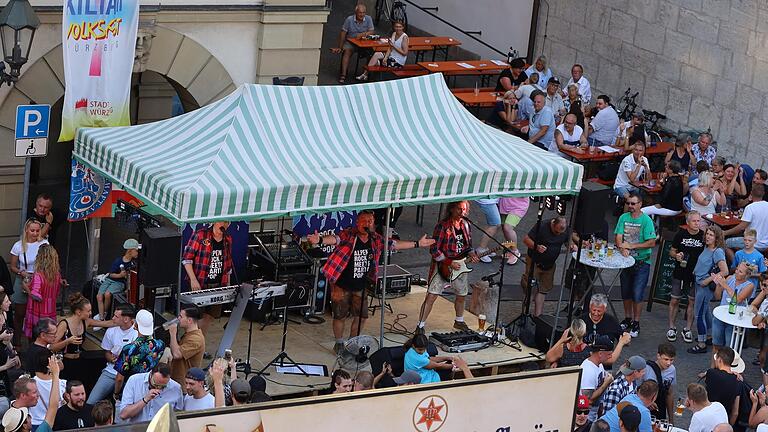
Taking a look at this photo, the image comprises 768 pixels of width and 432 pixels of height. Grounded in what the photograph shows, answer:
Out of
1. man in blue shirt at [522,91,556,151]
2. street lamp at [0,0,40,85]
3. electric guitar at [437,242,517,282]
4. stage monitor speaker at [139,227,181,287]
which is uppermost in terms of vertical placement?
street lamp at [0,0,40,85]

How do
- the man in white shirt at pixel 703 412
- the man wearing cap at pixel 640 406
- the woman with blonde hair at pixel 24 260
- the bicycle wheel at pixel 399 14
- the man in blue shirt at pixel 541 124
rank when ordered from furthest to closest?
the bicycle wheel at pixel 399 14 → the man in blue shirt at pixel 541 124 → the woman with blonde hair at pixel 24 260 → the man in white shirt at pixel 703 412 → the man wearing cap at pixel 640 406

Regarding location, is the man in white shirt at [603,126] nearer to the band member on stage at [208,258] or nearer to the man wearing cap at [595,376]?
the band member on stage at [208,258]

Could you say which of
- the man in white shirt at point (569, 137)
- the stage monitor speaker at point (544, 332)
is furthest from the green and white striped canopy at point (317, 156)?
the man in white shirt at point (569, 137)

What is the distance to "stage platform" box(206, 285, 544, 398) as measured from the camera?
14.2 meters

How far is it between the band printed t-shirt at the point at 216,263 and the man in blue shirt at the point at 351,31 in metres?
9.86

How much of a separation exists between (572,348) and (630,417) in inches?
96.9

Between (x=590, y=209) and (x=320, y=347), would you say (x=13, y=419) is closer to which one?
(x=320, y=347)

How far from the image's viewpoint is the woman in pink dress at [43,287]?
14.1 m

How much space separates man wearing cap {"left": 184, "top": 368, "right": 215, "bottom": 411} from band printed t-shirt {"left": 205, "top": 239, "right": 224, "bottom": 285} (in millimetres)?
2833

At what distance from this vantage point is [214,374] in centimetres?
1184

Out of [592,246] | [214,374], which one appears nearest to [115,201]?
[214,374]

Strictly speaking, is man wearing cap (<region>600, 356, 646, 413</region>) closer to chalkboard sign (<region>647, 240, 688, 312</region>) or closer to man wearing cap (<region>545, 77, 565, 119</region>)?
chalkboard sign (<region>647, 240, 688, 312</region>)

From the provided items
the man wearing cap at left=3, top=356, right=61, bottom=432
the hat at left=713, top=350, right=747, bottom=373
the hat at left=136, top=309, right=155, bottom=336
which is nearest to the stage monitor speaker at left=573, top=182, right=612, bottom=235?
the hat at left=713, top=350, right=747, bottom=373

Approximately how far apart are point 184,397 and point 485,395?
4.43 m
